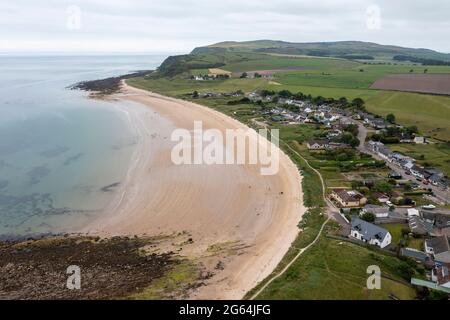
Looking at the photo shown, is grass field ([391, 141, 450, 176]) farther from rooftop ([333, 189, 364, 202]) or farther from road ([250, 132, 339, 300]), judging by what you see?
road ([250, 132, 339, 300])

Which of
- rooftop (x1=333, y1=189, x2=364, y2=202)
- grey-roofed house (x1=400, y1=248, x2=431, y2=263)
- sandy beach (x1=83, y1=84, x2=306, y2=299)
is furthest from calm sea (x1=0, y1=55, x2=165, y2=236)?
grey-roofed house (x1=400, y1=248, x2=431, y2=263)

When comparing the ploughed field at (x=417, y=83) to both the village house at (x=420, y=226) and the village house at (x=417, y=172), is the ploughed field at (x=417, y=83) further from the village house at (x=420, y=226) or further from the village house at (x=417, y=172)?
the village house at (x=420, y=226)

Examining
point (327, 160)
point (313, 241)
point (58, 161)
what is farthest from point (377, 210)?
point (58, 161)

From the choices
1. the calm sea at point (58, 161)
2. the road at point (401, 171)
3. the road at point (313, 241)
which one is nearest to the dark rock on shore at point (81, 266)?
the calm sea at point (58, 161)
